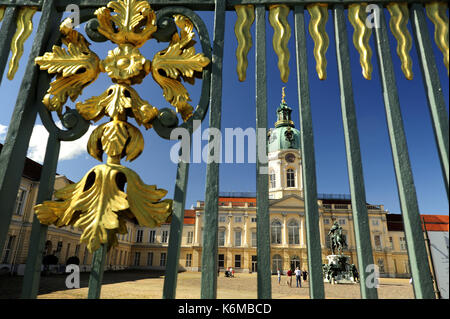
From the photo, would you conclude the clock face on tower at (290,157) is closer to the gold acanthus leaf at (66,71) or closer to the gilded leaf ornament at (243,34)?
the gilded leaf ornament at (243,34)

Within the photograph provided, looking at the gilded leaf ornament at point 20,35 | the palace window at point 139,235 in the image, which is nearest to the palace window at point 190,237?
the palace window at point 139,235

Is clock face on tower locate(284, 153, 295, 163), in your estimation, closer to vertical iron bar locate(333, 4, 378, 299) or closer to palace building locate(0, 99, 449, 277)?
palace building locate(0, 99, 449, 277)

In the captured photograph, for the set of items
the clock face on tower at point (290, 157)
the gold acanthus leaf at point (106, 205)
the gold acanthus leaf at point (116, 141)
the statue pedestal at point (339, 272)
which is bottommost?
the statue pedestal at point (339, 272)

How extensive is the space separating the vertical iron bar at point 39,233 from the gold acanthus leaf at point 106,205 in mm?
64

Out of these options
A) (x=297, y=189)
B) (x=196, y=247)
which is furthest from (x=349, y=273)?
(x=196, y=247)

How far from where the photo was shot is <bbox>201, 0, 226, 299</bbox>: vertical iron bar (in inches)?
59.9

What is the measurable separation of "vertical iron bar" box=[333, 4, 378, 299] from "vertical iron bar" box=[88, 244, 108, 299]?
1.31 meters

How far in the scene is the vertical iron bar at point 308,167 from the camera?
59.6 inches

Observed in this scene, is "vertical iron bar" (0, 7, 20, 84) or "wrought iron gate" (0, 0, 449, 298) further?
"vertical iron bar" (0, 7, 20, 84)

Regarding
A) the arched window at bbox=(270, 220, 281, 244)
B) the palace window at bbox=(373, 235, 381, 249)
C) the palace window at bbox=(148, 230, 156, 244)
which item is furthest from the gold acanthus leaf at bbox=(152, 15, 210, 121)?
the palace window at bbox=(373, 235, 381, 249)

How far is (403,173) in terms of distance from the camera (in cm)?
163

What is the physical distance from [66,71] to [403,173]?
2046 mm
